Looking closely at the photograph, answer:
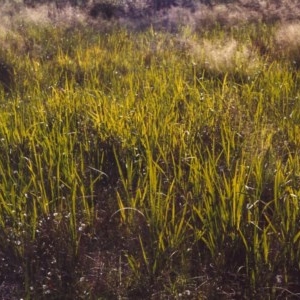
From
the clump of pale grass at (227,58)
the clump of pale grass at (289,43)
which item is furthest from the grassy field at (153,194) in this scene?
the clump of pale grass at (289,43)

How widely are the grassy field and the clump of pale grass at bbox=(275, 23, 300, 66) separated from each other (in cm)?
72

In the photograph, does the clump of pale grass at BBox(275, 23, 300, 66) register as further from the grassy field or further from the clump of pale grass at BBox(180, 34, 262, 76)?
the grassy field

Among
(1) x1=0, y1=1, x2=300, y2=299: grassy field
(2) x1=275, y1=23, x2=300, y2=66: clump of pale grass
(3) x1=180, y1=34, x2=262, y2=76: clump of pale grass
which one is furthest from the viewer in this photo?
(2) x1=275, y1=23, x2=300, y2=66: clump of pale grass

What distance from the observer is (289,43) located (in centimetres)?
447

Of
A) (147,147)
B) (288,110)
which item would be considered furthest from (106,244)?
(288,110)

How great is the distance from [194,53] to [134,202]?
279 centimetres

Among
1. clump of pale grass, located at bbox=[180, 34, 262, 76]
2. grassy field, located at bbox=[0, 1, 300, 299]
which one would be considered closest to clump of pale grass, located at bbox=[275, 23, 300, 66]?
clump of pale grass, located at bbox=[180, 34, 262, 76]

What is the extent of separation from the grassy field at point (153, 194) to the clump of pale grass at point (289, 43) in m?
0.72

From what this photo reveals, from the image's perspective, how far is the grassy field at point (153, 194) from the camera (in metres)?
1.68

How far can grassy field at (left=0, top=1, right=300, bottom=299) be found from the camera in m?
1.68

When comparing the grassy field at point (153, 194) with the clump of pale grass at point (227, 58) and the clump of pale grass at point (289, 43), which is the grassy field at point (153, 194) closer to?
the clump of pale grass at point (227, 58)

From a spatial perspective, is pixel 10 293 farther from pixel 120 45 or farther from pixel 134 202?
pixel 120 45

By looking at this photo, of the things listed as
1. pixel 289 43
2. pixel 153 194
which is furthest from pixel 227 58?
pixel 153 194

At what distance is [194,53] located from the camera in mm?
4438
